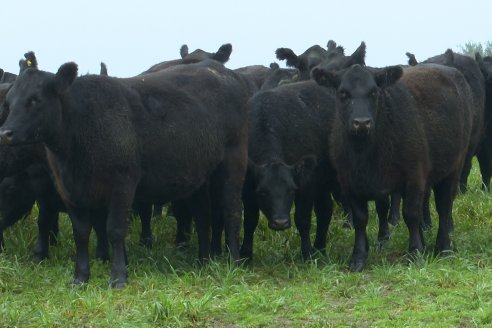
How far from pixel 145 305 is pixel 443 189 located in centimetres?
403

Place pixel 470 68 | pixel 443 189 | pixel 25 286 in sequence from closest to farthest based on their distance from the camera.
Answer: pixel 25 286
pixel 443 189
pixel 470 68

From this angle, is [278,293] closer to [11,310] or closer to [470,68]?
[11,310]

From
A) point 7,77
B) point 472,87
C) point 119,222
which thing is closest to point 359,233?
point 119,222

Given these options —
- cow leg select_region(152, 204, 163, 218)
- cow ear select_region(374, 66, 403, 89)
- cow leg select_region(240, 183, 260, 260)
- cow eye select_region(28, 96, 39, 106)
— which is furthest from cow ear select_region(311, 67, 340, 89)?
cow leg select_region(152, 204, 163, 218)

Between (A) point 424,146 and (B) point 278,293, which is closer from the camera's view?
(B) point 278,293

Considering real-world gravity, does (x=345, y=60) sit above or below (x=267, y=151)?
above

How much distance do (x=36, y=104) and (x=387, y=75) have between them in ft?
10.7

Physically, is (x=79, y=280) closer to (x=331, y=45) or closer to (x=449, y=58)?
(x=449, y=58)

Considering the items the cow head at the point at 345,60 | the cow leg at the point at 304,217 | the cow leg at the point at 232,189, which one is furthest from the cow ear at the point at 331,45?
the cow leg at the point at 232,189

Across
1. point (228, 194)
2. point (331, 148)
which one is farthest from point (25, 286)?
point (331, 148)

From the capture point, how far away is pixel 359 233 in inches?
419

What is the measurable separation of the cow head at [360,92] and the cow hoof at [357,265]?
1.17 metres

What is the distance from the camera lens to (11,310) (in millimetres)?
8594

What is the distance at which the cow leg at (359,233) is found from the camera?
1048 centimetres
